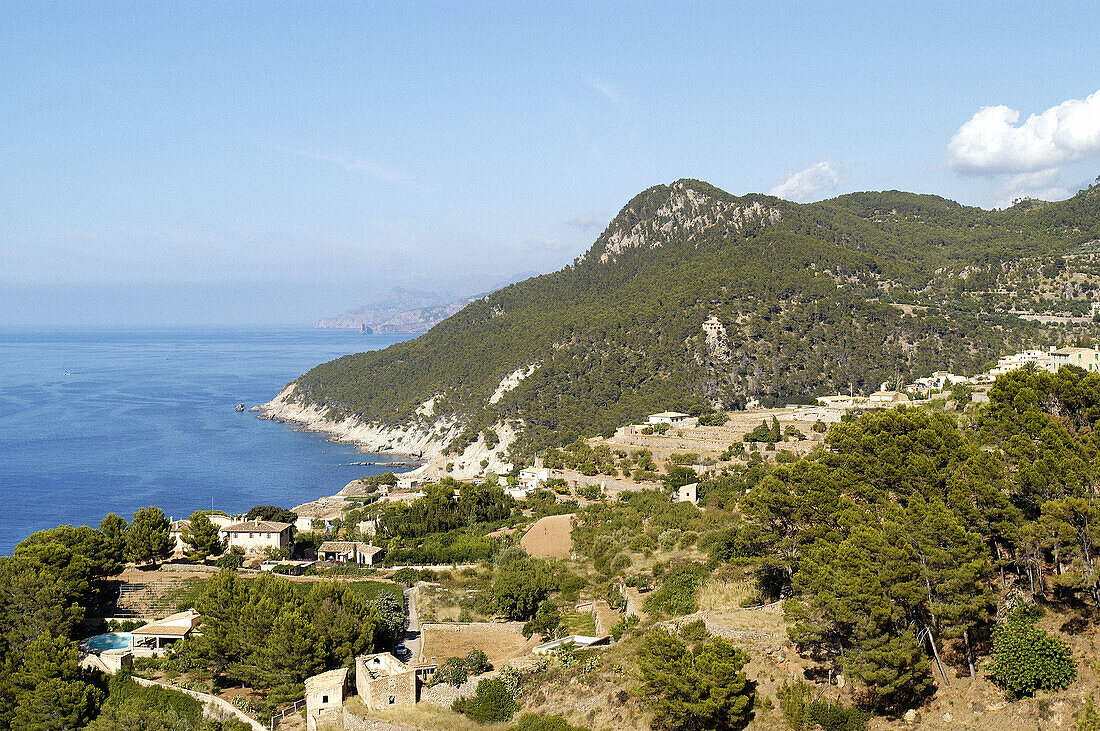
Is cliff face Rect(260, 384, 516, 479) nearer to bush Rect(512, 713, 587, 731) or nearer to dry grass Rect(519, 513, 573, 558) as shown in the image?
dry grass Rect(519, 513, 573, 558)

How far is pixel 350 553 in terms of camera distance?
4084 cm

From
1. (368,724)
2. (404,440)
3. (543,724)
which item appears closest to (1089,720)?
(543,724)

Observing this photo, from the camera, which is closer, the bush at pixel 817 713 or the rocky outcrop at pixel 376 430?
the bush at pixel 817 713

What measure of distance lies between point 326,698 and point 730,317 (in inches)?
3244

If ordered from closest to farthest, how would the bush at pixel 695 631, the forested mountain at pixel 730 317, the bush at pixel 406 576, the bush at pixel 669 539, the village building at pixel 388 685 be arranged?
the bush at pixel 695 631 → the village building at pixel 388 685 → the bush at pixel 669 539 → the bush at pixel 406 576 → the forested mountain at pixel 730 317

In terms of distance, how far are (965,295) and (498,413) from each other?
187 ft

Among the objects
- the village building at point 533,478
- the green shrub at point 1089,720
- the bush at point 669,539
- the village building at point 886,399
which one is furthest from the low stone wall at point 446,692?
the village building at point 886,399

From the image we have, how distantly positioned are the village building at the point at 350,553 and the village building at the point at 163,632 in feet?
34.1

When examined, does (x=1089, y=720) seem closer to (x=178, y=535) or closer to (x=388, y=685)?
(x=388, y=685)

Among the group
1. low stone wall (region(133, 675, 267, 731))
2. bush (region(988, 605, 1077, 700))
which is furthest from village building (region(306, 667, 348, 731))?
bush (region(988, 605, 1077, 700))

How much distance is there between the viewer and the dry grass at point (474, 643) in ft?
86.8

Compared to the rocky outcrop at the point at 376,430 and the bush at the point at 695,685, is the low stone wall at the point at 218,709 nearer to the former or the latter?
the bush at the point at 695,685

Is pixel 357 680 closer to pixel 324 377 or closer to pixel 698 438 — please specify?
pixel 698 438

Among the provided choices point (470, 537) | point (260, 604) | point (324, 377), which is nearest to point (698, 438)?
point (470, 537)
